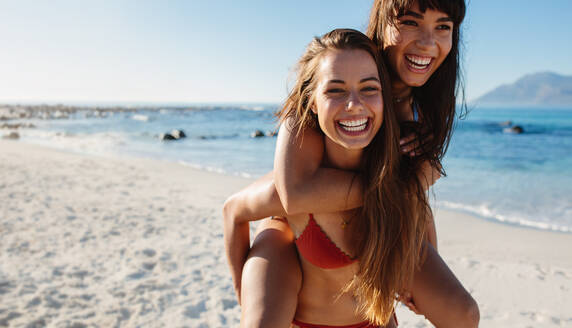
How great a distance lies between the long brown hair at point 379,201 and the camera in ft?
6.04

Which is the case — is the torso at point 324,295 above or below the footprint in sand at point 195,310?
above

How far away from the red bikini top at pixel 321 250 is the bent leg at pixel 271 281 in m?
0.17

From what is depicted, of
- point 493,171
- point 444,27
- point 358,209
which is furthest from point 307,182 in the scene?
point 493,171

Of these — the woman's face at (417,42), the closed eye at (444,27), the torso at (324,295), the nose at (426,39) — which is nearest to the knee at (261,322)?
the torso at (324,295)

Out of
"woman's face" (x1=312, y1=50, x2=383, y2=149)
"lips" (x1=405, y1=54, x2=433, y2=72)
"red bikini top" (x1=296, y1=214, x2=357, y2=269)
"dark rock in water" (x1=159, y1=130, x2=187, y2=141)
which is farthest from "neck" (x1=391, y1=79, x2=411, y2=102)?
"dark rock in water" (x1=159, y1=130, x2=187, y2=141)

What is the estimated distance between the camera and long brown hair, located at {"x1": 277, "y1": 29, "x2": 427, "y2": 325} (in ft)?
6.04

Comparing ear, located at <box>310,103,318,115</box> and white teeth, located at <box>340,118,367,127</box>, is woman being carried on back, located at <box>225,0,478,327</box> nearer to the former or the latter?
ear, located at <box>310,103,318,115</box>

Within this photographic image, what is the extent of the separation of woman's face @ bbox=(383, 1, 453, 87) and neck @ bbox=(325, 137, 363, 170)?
0.49 metres

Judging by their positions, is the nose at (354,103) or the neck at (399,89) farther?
the neck at (399,89)

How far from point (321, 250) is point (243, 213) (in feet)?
1.79

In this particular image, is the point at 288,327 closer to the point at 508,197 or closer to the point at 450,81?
the point at 450,81

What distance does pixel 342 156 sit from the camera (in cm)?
203

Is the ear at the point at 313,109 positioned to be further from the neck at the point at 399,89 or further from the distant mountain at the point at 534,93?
the distant mountain at the point at 534,93

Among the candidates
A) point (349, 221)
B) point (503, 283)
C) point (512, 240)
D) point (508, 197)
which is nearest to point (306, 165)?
point (349, 221)
